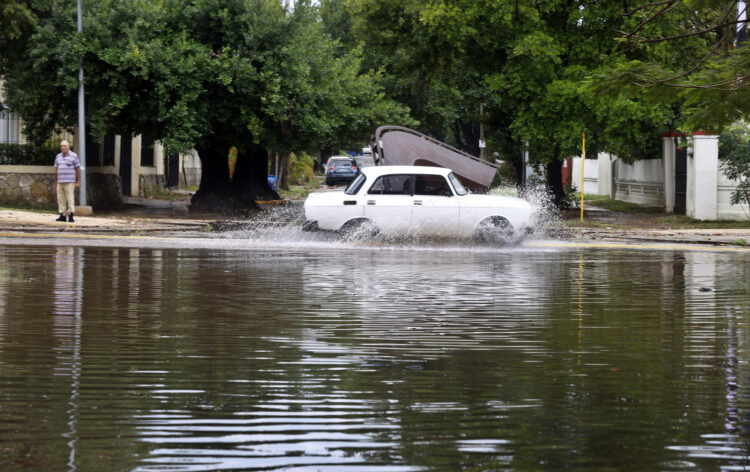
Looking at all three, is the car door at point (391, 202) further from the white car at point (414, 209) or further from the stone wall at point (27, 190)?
the stone wall at point (27, 190)

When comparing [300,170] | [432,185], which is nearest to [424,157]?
[432,185]

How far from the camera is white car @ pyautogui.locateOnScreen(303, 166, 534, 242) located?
820 inches

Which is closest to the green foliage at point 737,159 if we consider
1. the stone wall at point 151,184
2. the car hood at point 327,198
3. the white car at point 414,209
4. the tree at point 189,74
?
the tree at point 189,74

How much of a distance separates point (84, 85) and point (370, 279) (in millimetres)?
17736

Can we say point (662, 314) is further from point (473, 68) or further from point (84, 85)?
point (473, 68)

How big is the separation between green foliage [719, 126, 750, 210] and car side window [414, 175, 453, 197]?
40.6 ft

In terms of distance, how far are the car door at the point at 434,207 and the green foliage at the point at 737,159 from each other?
12.4 metres

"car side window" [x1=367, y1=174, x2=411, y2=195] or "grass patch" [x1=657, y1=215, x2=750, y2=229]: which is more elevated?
"car side window" [x1=367, y1=174, x2=411, y2=195]

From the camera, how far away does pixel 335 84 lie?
32969mm

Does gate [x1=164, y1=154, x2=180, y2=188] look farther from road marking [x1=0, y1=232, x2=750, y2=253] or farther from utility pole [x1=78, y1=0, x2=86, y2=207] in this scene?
road marking [x1=0, y1=232, x2=750, y2=253]

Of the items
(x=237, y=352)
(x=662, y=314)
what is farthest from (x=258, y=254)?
(x=237, y=352)

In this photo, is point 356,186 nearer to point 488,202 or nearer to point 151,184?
point 488,202

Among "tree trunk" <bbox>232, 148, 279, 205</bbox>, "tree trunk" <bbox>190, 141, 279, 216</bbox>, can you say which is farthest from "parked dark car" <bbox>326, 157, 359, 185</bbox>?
"tree trunk" <bbox>190, 141, 279, 216</bbox>

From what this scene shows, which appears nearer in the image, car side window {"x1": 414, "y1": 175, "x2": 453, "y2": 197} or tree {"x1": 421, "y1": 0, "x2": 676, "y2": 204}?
car side window {"x1": 414, "y1": 175, "x2": 453, "y2": 197}
